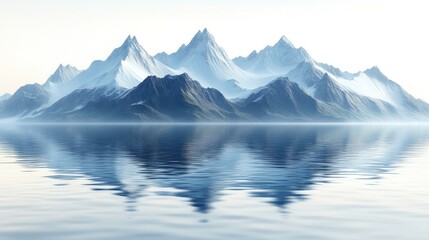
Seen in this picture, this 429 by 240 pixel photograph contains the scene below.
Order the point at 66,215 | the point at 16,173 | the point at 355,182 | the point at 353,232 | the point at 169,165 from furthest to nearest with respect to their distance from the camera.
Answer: the point at 169,165 < the point at 16,173 < the point at 355,182 < the point at 66,215 < the point at 353,232

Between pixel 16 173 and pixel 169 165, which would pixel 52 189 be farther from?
pixel 169 165

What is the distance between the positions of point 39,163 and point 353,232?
174 feet

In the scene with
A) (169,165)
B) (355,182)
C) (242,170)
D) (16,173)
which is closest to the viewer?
(355,182)

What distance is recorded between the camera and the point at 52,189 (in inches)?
1973

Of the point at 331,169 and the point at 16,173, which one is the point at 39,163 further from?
the point at 331,169

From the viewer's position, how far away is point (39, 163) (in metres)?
77.2

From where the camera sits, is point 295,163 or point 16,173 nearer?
point 16,173

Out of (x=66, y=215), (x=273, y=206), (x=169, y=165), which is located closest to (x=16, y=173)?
(x=169, y=165)

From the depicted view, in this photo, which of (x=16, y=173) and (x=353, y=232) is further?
(x=16, y=173)

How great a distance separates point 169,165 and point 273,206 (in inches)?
1344

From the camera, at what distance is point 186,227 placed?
33.8m

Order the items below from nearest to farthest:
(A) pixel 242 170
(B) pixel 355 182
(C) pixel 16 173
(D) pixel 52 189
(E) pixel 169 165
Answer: (D) pixel 52 189
(B) pixel 355 182
(C) pixel 16 173
(A) pixel 242 170
(E) pixel 169 165

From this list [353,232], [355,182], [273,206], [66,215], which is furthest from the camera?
[355,182]

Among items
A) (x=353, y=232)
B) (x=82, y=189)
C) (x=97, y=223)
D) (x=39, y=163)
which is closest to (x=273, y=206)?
(x=353, y=232)
